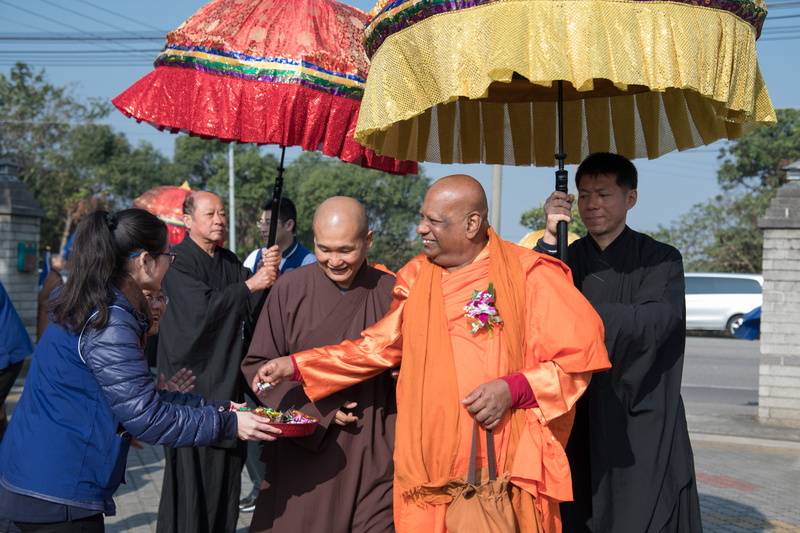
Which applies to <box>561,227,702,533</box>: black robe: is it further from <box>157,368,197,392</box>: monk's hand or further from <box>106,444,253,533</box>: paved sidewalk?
<box>106,444,253,533</box>: paved sidewalk

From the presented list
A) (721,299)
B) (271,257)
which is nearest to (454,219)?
(271,257)

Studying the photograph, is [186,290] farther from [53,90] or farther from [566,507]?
[53,90]

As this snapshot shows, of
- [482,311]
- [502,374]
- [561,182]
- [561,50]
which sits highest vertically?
[561,50]

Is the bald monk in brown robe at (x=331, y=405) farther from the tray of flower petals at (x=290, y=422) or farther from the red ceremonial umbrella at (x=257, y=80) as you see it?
the red ceremonial umbrella at (x=257, y=80)

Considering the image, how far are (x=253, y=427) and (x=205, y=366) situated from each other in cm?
167

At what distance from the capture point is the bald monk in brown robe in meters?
3.55

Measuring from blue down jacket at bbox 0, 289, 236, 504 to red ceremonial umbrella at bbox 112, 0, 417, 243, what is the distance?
57.7 inches

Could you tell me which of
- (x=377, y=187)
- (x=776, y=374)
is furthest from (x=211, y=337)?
(x=377, y=187)

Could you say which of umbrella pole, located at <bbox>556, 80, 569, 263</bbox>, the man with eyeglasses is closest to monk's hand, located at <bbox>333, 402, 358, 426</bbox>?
umbrella pole, located at <bbox>556, 80, 569, 263</bbox>

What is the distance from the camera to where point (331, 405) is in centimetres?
357

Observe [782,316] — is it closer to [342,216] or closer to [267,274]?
[267,274]

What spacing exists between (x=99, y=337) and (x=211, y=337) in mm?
1838

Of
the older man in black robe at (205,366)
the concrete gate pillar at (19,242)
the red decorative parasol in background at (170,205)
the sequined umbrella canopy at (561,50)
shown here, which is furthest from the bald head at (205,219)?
the concrete gate pillar at (19,242)

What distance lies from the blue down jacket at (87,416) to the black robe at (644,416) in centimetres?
165
